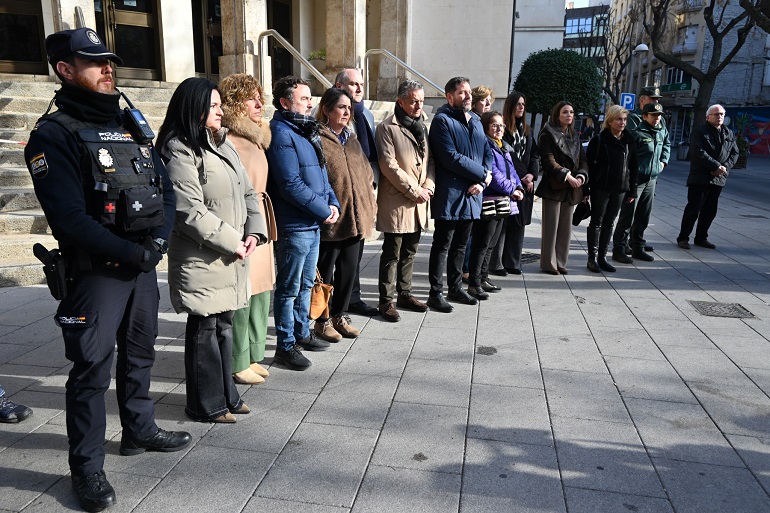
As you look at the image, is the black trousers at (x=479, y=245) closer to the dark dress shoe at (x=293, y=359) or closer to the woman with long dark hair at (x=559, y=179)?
the woman with long dark hair at (x=559, y=179)

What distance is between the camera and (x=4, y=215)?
22.3ft

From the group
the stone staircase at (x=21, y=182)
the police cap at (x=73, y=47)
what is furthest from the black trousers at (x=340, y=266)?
the stone staircase at (x=21, y=182)

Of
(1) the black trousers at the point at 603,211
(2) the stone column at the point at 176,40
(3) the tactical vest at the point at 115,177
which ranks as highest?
(2) the stone column at the point at 176,40

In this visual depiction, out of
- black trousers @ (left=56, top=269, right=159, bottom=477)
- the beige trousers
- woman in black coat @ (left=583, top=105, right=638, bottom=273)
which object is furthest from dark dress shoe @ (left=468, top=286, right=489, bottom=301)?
black trousers @ (left=56, top=269, right=159, bottom=477)

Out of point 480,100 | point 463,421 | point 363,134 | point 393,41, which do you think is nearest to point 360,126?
point 363,134

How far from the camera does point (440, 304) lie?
229 inches

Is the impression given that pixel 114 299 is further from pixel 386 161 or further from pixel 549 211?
pixel 549 211

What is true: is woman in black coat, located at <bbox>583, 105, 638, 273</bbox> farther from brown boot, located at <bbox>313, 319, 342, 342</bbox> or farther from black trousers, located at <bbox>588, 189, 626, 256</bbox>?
brown boot, located at <bbox>313, 319, 342, 342</bbox>

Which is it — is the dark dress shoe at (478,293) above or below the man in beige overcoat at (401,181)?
below

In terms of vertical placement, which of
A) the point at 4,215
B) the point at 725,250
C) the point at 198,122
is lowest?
the point at 725,250

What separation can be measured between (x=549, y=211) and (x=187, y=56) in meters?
8.88

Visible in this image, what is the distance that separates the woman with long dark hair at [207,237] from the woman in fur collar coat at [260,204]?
327mm

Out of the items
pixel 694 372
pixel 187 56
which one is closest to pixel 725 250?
pixel 694 372

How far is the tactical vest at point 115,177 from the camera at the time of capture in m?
2.52
